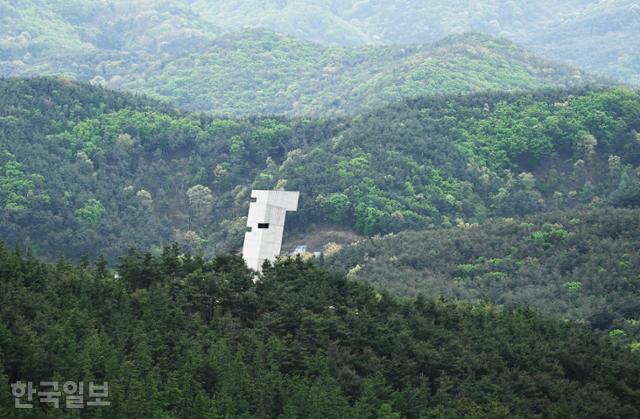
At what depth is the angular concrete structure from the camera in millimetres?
84750

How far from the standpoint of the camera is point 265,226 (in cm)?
8650

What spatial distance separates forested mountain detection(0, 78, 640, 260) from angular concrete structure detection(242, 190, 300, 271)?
27506 millimetres

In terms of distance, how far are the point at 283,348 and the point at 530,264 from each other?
41142 millimetres

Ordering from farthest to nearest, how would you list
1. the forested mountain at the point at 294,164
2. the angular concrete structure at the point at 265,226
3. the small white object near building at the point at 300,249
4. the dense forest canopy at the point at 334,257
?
the forested mountain at the point at 294,164 → the small white object near building at the point at 300,249 → the angular concrete structure at the point at 265,226 → the dense forest canopy at the point at 334,257

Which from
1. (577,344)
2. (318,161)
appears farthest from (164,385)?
(318,161)

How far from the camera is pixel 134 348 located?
5894cm

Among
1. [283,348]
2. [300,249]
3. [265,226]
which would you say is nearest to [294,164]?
[300,249]

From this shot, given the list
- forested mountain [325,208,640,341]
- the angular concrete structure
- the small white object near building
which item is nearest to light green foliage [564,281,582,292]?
forested mountain [325,208,640,341]

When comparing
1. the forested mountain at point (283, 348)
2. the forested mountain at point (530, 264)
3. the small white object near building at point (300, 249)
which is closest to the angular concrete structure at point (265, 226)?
the forested mountain at point (530, 264)

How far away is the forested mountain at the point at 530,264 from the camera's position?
297 feet

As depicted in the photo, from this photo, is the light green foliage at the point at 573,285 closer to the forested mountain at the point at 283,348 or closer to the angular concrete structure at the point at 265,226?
the forested mountain at the point at 283,348

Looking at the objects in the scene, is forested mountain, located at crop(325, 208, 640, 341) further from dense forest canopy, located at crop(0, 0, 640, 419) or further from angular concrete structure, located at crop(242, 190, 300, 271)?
angular concrete structure, located at crop(242, 190, 300, 271)

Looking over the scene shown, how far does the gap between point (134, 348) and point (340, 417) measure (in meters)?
9.13

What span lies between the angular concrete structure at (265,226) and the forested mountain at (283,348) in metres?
10.2
